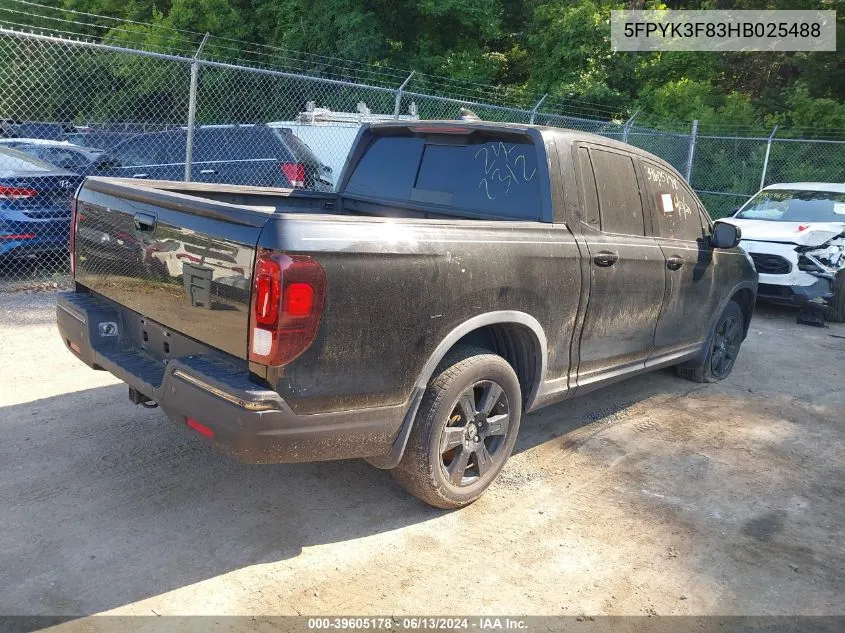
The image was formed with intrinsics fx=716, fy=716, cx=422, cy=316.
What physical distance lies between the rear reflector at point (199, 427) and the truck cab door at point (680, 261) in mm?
3174

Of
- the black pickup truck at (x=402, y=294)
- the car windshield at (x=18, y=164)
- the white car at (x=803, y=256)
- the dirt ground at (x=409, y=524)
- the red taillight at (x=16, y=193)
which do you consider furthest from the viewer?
Result: the white car at (x=803, y=256)

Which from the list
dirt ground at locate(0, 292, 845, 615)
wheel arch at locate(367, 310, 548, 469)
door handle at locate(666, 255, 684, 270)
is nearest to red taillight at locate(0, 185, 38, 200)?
dirt ground at locate(0, 292, 845, 615)

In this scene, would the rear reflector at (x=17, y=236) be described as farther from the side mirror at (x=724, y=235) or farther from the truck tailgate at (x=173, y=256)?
the side mirror at (x=724, y=235)

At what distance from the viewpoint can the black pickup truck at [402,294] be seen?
2803 millimetres

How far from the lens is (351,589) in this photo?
298 centimetres

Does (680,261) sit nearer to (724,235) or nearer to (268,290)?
(724,235)

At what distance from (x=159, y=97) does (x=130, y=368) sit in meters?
20.4

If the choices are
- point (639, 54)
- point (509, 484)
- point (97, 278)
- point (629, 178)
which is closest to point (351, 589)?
point (509, 484)

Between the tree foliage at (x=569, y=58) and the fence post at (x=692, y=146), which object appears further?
the tree foliage at (x=569, y=58)

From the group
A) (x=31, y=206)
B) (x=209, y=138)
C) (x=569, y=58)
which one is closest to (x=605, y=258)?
(x=31, y=206)

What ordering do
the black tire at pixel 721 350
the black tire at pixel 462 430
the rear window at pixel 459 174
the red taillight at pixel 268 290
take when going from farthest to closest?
1. the black tire at pixel 721 350
2. the rear window at pixel 459 174
3. the black tire at pixel 462 430
4. the red taillight at pixel 268 290

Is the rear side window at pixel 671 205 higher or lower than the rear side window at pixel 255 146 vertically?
lower

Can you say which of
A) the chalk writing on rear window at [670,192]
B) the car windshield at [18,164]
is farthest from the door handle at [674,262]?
the car windshield at [18,164]

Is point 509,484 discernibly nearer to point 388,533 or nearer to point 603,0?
point 388,533
